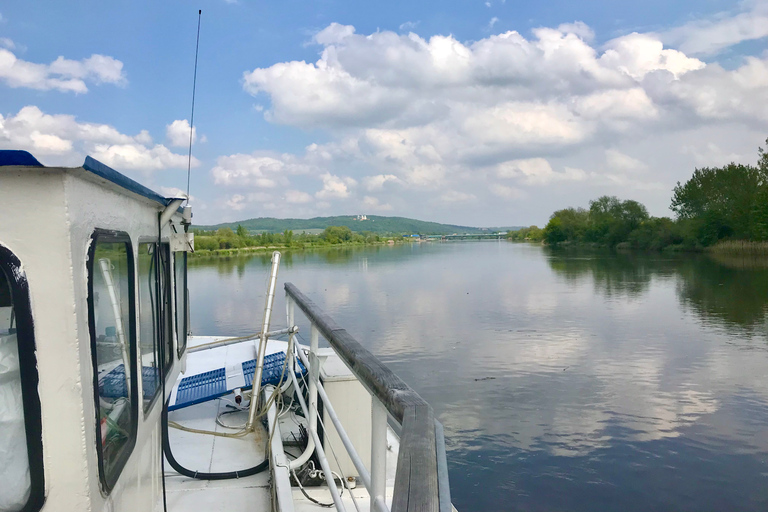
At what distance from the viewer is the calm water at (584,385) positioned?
9248 millimetres

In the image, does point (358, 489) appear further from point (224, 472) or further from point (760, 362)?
point (760, 362)

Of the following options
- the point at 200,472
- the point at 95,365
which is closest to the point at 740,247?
the point at 200,472

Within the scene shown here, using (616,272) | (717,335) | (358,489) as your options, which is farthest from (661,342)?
(616,272)

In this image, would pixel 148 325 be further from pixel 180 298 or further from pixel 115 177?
pixel 180 298

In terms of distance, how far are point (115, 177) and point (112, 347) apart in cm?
52

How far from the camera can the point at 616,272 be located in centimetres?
4231

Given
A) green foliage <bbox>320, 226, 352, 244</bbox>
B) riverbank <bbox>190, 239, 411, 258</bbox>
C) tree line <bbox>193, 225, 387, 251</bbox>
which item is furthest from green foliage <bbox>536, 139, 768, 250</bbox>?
green foliage <bbox>320, 226, 352, 244</bbox>

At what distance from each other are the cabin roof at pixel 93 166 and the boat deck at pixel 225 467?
142 centimetres

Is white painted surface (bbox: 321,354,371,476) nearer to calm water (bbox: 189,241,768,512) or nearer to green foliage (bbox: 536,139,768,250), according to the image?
calm water (bbox: 189,241,768,512)

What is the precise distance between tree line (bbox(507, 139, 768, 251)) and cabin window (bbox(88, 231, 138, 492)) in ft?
199

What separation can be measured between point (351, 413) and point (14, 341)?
7.46 feet

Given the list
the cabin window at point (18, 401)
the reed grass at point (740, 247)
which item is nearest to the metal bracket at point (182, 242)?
the cabin window at point (18, 401)

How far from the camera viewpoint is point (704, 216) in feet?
206

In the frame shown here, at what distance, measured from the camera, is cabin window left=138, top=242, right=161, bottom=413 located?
7.43 ft
